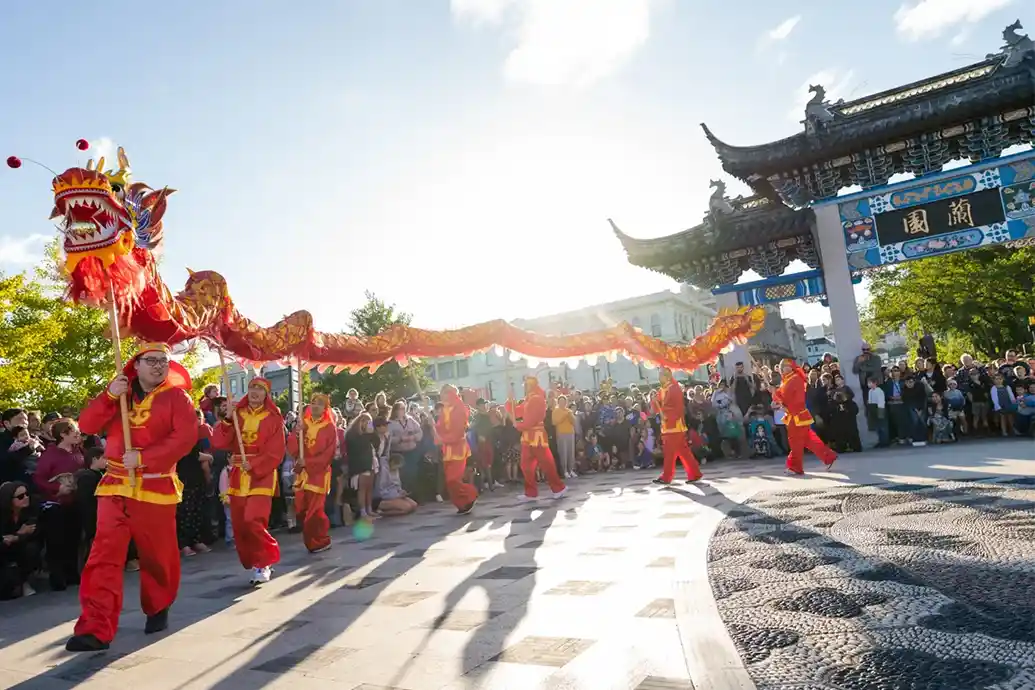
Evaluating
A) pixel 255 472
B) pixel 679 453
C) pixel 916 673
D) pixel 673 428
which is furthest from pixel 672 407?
pixel 916 673

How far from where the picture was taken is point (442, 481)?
457 inches

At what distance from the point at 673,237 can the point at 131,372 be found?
13487 mm

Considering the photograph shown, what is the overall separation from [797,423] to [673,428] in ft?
6.16

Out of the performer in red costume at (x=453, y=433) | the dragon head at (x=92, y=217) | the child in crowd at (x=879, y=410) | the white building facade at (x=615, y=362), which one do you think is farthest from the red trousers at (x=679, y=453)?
the white building facade at (x=615, y=362)

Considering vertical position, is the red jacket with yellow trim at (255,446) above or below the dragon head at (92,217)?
below

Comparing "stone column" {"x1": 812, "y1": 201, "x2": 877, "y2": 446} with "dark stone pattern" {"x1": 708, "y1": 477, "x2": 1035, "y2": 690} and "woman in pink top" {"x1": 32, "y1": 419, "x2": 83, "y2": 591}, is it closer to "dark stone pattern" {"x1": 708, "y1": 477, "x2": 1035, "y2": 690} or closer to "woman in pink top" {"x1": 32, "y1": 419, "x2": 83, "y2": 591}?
"dark stone pattern" {"x1": 708, "y1": 477, "x2": 1035, "y2": 690}

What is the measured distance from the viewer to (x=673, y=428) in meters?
10.3

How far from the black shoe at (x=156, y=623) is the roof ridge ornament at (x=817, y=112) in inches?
565

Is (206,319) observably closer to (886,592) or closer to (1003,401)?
(886,592)

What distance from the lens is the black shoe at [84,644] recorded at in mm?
3910

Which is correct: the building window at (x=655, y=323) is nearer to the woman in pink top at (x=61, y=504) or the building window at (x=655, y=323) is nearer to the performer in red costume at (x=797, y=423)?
the performer in red costume at (x=797, y=423)

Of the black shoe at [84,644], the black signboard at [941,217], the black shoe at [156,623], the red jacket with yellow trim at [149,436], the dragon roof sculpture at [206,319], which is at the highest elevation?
the black signboard at [941,217]

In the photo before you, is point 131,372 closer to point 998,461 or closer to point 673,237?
point 998,461

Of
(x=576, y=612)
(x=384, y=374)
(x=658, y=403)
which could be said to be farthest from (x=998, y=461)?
(x=384, y=374)
